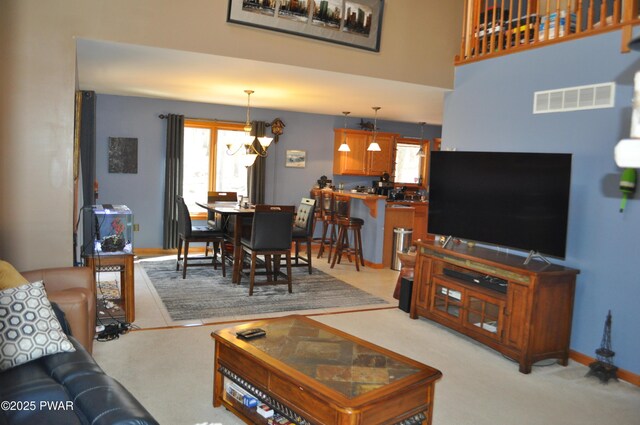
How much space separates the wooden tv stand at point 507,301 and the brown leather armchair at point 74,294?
2.92m

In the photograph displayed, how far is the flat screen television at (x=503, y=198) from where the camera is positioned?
156 inches

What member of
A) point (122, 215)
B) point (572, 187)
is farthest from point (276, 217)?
point (572, 187)

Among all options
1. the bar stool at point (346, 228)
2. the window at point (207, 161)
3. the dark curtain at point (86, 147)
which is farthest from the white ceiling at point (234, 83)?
the bar stool at point (346, 228)

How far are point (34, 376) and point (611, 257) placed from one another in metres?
3.85

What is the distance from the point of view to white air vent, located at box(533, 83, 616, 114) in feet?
12.9

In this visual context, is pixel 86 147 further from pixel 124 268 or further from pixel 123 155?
pixel 123 155

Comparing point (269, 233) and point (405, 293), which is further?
point (269, 233)

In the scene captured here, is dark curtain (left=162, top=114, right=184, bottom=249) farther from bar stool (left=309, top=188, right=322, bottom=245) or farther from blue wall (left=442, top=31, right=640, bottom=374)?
blue wall (left=442, top=31, right=640, bottom=374)

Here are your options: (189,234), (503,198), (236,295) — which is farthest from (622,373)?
(189,234)

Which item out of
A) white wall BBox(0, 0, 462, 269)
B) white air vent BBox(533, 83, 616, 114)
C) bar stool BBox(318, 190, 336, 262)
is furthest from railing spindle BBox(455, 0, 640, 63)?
bar stool BBox(318, 190, 336, 262)

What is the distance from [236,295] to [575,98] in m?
3.78

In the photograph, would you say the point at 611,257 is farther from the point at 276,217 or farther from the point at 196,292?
the point at 196,292

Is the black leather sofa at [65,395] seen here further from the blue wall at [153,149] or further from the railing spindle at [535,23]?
the blue wall at [153,149]

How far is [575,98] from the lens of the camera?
163 inches
